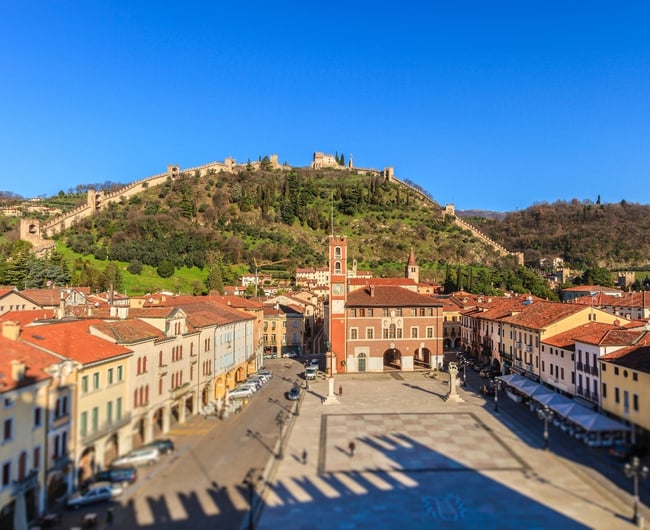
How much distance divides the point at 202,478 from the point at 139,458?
4.47 metres

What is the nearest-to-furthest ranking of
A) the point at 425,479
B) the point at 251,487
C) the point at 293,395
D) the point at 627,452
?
the point at 251,487 → the point at 425,479 → the point at 627,452 → the point at 293,395

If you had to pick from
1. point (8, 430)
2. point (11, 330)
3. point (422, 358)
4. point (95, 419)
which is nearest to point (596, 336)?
point (422, 358)

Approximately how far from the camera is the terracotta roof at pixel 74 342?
2763 centimetres

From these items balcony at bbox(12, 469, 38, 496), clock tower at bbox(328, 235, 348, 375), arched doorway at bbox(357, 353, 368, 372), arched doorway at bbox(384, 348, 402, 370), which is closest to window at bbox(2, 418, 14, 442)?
balcony at bbox(12, 469, 38, 496)

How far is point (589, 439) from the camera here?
33281 mm

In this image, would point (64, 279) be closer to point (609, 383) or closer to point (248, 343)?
point (248, 343)

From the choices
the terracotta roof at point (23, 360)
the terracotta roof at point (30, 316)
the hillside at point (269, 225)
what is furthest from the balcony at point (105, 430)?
the hillside at point (269, 225)

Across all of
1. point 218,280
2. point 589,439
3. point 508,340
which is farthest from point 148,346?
point 218,280

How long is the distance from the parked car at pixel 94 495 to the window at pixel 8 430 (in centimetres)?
508

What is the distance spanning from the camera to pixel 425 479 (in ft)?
91.2

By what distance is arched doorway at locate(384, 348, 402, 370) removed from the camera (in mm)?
64500

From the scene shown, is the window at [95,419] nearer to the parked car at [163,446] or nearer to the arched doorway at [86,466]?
the arched doorway at [86,466]

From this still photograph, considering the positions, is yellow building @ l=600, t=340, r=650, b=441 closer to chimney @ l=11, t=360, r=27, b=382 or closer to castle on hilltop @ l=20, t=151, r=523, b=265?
chimney @ l=11, t=360, r=27, b=382

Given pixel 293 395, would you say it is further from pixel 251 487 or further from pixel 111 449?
pixel 251 487
